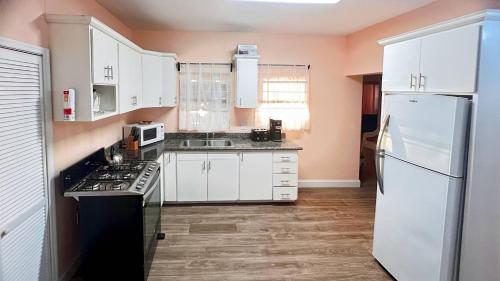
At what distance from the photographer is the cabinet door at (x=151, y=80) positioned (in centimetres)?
449

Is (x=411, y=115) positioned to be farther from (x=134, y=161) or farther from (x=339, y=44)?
(x=339, y=44)

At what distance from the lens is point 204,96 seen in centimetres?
519

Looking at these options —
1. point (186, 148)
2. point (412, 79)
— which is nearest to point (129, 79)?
point (186, 148)

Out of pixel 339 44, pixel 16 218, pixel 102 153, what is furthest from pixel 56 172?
pixel 339 44

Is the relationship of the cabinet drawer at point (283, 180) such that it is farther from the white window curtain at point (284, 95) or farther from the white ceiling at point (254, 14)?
the white ceiling at point (254, 14)

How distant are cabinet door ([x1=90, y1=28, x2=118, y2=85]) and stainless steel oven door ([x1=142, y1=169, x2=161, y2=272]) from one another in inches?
36.9

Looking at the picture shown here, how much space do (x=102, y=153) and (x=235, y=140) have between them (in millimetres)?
2104

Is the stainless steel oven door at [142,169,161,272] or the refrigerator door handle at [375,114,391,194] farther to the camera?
the refrigerator door handle at [375,114,391,194]

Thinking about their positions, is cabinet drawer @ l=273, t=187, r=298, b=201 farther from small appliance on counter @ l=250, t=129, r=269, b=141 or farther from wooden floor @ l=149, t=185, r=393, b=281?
small appliance on counter @ l=250, t=129, r=269, b=141

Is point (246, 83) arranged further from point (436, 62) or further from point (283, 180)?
point (436, 62)

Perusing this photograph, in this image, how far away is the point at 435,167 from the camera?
2.42 meters

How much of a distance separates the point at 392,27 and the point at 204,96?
262 cm

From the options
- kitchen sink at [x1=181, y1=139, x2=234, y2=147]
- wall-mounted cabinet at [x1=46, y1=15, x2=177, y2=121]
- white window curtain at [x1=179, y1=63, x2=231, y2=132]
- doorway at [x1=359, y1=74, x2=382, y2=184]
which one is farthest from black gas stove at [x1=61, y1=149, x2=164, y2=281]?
doorway at [x1=359, y1=74, x2=382, y2=184]

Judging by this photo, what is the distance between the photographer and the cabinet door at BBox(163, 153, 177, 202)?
15.1 ft
